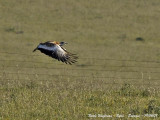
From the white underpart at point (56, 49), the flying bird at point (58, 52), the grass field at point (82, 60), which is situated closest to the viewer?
the grass field at point (82, 60)

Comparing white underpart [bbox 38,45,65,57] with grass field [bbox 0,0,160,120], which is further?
white underpart [bbox 38,45,65,57]

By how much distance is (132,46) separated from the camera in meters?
34.4

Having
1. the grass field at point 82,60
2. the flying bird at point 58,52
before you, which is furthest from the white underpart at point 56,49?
A: the grass field at point 82,60

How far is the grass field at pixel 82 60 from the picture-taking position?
34.0 ft

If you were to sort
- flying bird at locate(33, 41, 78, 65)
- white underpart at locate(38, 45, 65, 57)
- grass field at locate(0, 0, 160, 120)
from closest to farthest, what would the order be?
grass field at locate(0, 0, 160, 120)
flying bird at locate(33, 41, 78, 65)
white underpart at locate(38, 45, 65, 57)

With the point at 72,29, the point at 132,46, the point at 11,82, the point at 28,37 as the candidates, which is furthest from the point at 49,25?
the point at 11,82

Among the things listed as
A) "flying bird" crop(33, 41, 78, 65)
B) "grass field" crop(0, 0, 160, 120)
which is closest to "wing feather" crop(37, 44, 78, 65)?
"flying bird" crop(33, 41, 78, 65)

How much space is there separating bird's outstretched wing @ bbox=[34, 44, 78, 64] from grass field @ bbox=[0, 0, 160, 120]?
424 mm

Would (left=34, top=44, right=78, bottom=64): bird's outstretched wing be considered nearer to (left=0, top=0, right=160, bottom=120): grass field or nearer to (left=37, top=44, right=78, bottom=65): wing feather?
(left=37, top=44, right=78, bottom=65): wing feather

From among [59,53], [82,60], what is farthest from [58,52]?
[82,60]

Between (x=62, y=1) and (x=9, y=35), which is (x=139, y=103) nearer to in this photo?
(x=9, y=35)

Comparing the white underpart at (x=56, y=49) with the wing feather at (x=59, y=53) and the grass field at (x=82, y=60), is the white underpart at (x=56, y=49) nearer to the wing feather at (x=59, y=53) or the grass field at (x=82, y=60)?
the wing feather at (x=59, y=53)

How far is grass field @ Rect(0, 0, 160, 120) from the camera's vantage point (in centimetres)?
1038

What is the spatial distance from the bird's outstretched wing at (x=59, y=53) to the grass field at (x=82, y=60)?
0.42 m
